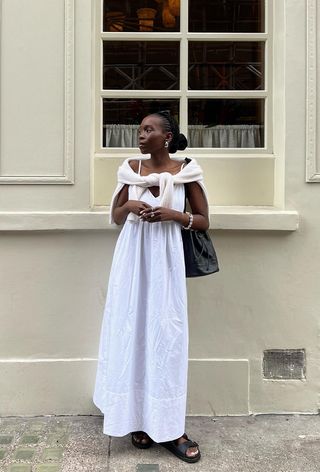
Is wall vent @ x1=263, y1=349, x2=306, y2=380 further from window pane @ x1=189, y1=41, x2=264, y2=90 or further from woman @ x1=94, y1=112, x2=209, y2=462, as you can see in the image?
window pane @ x1=189, y1=41, x2=264, y2=90

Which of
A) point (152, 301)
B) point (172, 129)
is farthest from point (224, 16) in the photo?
point (152, 301)

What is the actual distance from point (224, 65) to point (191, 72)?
269 mm

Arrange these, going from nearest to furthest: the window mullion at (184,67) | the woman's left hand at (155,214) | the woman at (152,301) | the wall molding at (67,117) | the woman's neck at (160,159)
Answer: the woman's left hand at (155,214), the woman at (152,301), the woman's neck at (160,159), the wall molding at (67,117), the window mullion at (184,67)

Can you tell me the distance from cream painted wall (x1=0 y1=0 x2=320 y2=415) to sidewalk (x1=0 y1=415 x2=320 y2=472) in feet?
0.43

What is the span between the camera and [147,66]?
414cm

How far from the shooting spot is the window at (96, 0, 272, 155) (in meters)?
4.07

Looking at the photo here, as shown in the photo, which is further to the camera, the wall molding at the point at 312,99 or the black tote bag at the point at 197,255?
the wall molding at the point at 312,99

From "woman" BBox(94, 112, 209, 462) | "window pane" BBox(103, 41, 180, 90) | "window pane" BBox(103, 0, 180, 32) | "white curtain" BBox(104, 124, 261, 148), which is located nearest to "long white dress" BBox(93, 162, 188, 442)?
"woman" BBox(94, 112, 209, 462)

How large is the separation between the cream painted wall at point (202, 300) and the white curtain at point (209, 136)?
421 millimetres

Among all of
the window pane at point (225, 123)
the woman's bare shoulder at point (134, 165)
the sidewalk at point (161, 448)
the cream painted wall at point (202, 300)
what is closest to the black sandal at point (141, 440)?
the sidewalk at point (161, 448)

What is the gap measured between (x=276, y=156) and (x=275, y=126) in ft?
0.73

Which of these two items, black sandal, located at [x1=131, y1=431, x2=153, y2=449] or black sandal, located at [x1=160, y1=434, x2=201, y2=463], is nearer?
black sandal, located at [x1=160, y1=434, x2=201, y2=463]

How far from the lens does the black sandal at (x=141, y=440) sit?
3.34 metres

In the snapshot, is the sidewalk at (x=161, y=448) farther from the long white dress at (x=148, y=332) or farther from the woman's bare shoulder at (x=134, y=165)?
the woman's bare shoulder at (x=134, y=165)
